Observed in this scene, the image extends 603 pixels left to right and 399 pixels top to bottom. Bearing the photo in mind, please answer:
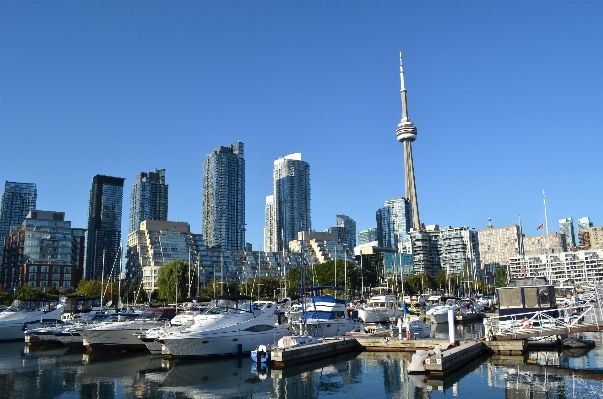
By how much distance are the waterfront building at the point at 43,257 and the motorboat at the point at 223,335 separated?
12251cm

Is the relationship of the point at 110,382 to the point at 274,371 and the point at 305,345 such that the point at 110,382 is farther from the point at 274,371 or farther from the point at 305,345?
the point at 305,345

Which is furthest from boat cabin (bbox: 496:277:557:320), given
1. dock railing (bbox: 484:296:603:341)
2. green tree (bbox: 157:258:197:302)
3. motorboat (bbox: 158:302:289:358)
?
green tree (bbox: 157:258:197:302)

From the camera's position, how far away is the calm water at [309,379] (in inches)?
1070

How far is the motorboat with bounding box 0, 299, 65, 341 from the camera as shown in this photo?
55.7m

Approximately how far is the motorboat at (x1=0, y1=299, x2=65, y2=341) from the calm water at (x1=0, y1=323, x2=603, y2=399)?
1730cm

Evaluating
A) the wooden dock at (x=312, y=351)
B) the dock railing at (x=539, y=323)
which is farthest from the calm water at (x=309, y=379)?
the dock railing at (x=539, y=323)

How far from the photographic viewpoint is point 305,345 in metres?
37.9

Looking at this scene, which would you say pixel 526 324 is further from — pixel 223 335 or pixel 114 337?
pixel 114 337

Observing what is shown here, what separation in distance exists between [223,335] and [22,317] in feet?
98.5

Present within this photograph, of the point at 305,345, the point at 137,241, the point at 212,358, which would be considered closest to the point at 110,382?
the point at 212,358

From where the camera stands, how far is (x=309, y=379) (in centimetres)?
3102

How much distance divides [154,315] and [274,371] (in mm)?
30921

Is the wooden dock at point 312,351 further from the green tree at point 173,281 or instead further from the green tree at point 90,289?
the green tree at point 90,289

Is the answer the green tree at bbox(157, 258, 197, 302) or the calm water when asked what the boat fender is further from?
the green tree at bbox(157, 258, 197, 302)
